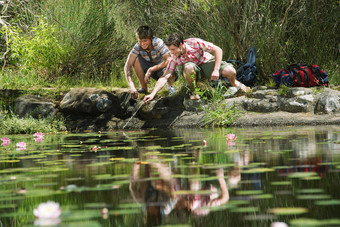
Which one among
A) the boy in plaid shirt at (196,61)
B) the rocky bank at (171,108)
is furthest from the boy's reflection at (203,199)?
the rocky bank at (171,108)

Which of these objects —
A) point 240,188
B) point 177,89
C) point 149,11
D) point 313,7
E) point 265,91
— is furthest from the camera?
point 149,11

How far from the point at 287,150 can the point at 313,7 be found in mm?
5774

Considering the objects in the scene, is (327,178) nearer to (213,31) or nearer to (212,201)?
(212,201)

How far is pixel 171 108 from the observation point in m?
7.80

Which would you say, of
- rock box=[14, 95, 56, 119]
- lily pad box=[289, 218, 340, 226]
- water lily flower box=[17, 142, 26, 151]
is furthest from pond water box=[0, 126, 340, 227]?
rock box=[14, 95, 56, 119]

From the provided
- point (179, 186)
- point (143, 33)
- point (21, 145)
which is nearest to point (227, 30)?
point (143, 33)

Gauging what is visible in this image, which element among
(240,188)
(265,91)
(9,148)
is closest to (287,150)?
(240,188)

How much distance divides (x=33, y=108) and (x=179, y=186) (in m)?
5.91

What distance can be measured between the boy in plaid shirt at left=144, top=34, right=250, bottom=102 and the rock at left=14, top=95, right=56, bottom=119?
216 cm

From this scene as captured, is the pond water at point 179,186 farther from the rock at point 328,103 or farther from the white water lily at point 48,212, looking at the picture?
the rock at point 328,103

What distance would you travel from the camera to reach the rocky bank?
6.82 m

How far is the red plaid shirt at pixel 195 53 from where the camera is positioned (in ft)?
22.8

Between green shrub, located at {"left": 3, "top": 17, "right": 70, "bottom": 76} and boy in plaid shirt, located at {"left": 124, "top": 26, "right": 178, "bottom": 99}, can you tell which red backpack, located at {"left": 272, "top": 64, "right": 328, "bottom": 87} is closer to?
boy in plaid shirt, located at {"left": 124, "top": 26, "right": 178, "bottom": 99}

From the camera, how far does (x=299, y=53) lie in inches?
356
